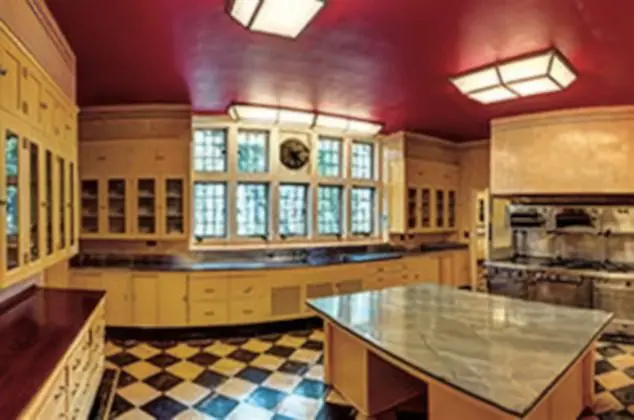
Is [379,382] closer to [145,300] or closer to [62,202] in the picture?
[62,202]

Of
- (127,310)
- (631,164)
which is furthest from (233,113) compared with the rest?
(631,164)

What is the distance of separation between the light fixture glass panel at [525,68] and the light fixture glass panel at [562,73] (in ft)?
0.22

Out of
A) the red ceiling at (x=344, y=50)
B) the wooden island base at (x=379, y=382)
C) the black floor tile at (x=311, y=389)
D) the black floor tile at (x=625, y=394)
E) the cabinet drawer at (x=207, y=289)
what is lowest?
the black floor tile at (x=625, y=394)

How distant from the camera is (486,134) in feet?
22.8

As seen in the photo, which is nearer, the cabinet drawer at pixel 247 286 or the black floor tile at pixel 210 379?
the black floor tile at pixel 210 379

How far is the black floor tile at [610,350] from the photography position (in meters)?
4.60

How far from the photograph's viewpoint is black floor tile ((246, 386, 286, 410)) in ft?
11.0

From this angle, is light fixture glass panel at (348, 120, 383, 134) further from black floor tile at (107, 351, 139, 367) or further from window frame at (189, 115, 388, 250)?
black floor tile at (107, 351, 139, 367)

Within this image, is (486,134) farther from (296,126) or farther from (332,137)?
(296,126)

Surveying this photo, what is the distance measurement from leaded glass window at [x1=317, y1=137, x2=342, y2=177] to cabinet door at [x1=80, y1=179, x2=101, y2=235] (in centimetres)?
294

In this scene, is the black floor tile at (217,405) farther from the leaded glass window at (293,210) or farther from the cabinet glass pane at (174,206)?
the leaded glass window at (293,210)

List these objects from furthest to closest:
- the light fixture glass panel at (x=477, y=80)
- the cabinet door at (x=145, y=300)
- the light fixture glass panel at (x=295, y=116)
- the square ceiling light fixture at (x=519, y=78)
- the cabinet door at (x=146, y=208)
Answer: the cabinet door at (x=146, y=208), the light fixture glass panel at (x=295, y=116), the cabinet door at (x=145, y=300), the light fixture glass panel at (x=477, y=80), the square ceiling light fixture at (x=519, y=78)

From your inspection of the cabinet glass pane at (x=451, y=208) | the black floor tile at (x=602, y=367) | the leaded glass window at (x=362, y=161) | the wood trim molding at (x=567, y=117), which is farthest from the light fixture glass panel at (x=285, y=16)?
the cabinet glass pane at (x=451, y=208)

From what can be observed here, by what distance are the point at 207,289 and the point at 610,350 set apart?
4.29 metres
